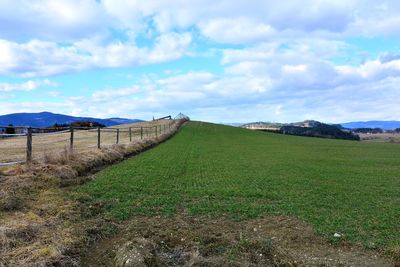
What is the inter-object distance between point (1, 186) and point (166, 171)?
6274 mm

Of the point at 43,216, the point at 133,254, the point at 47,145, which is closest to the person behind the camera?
the point at 133,254

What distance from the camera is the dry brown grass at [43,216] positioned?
533 centimetres

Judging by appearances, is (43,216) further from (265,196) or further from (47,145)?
(47,145)

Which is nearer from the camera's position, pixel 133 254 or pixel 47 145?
pixel 133 254

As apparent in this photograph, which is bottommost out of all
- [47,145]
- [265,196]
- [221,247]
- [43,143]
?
[221,247]

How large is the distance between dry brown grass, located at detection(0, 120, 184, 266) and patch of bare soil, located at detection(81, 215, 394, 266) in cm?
45

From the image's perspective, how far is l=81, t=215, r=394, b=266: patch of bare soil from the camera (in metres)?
5.50

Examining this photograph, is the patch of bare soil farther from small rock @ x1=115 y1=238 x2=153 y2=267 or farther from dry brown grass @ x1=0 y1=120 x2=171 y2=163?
dry brown grass @ x1=0 y1=120 x2=171 y2=163

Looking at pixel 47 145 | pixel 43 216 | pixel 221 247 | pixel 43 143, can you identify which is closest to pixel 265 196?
pixel 221 247

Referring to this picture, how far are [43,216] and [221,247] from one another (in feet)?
11.5

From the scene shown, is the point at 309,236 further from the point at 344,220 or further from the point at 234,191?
the point at 234,191

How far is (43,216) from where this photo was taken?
24.1ft

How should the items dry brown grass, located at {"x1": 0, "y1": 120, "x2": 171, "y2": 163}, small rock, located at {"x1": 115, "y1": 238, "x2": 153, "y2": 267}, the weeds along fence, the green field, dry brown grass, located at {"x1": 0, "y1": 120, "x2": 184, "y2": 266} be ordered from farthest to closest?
dry brown grass, located at {"x1": 0, "y1": 120, "x2": 171, "y2": 163} < the weeds along fence < the green field < dry brown grass, located at {"x1": 0, "y1": 120, "x2": 184, "y2": 266} < small rock, located at {"x1": 115, "y1": 238, "x2": 153, "y2": 267}

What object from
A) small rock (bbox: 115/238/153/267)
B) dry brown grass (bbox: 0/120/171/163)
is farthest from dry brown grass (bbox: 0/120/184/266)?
dry brown grass (bbox: 0/120/171/163)
